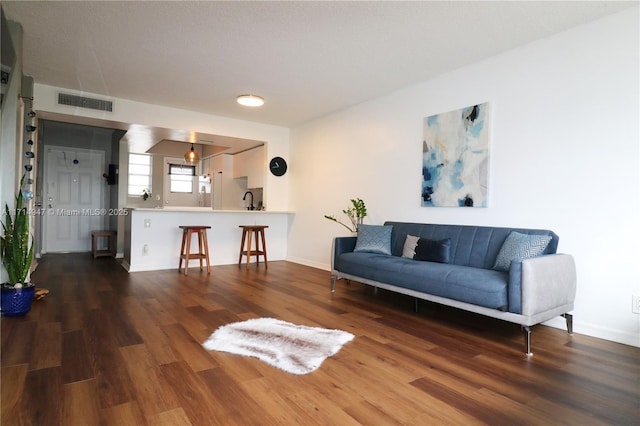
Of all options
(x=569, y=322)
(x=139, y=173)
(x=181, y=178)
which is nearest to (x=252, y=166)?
(x=181, y=178)

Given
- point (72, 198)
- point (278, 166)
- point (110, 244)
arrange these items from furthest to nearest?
point (72, 198) < point (110, 244) < point (278, 166)

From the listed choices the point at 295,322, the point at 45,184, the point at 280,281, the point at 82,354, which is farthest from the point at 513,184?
the point at 45,184

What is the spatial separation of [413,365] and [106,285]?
374 cm

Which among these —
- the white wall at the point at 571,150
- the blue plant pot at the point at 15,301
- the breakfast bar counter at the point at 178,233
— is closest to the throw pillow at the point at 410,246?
the white wall at the point at 571,150

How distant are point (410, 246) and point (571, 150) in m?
1.63

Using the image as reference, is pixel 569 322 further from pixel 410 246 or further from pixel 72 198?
pixel 72 198

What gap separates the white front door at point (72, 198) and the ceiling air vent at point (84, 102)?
3508 mm

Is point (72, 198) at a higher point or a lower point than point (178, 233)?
higher

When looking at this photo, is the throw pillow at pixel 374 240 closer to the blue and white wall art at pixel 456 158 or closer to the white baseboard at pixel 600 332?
the blue and white wall art at pixel 456 158

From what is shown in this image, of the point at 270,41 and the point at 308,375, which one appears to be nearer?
the point at 308,375

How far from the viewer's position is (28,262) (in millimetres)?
3330

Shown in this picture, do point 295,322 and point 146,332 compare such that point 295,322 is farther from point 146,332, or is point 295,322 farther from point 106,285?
point 106,285

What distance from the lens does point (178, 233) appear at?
5750 millimetres

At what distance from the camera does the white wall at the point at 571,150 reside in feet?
8.86
